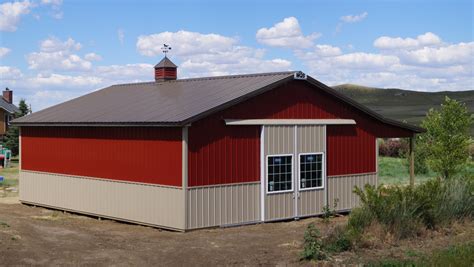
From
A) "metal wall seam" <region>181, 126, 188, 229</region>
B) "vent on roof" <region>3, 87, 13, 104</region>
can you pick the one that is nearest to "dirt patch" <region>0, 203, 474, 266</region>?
"metal wall seam" <region>181, 126, 188, 229</region>

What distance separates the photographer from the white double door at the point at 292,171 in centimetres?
1881

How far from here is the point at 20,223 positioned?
17.9 meters

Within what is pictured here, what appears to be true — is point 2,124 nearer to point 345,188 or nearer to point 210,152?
point 345,188

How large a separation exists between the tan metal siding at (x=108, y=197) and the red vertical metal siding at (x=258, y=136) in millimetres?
1014

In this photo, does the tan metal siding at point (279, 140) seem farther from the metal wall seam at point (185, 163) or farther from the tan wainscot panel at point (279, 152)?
the metal wall seam at point (185, 163)

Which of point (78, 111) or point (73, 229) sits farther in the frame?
point (78, 111)

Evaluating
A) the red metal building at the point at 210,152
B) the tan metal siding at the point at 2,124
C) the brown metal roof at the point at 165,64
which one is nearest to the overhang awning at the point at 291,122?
the red metal building at the point at 210,152

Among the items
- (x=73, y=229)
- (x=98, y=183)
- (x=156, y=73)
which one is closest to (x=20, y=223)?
(x=73, y=229)

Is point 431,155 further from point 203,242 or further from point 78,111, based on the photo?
point 203,242

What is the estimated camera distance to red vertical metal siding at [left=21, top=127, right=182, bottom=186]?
1748 cm

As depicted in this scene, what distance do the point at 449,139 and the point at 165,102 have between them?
48.4ft

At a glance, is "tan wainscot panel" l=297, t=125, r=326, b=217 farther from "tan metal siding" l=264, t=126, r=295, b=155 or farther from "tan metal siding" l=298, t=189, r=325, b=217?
"tan metal siding" l=264, t=126, r=295, b=155

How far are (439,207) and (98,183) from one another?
9.58 metres

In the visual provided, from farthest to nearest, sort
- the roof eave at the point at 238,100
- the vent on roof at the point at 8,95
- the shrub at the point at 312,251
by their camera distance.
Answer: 1. the vent on roof at the point at 8,95
2. the roof eave at the point at 238,100
3. the shrub at the point at 312,251
